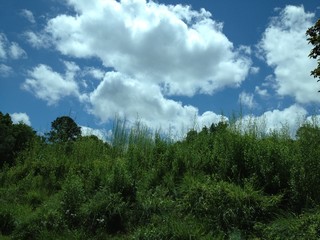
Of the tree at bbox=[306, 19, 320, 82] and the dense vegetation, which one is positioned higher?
the tree at bbox=[306, 19, 320, 82]

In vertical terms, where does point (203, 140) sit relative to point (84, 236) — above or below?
above

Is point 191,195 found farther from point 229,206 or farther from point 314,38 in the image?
point 314,38

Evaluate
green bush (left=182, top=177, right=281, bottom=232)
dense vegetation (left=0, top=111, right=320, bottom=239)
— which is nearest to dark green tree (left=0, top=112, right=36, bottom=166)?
dense vegetation (left=0, top=111, right=320, bottom=239)

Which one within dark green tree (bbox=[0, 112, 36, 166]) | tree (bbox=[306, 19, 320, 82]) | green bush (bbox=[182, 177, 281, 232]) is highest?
tree (bbox=[306, 19, 320, 82])

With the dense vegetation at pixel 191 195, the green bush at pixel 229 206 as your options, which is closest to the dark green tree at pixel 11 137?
the dense vegetation at pixel 191 195

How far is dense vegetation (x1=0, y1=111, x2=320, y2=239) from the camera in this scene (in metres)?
7.77

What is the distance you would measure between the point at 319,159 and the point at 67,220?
5.01 meters

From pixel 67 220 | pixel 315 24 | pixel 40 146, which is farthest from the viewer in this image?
pixel 315 24

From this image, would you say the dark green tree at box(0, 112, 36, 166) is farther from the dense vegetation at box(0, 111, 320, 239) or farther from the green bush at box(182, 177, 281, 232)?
the green bush at box(182, 177, 281, 232)

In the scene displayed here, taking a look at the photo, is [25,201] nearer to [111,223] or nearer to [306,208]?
[111,223]

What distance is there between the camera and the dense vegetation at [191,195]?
25.5ft

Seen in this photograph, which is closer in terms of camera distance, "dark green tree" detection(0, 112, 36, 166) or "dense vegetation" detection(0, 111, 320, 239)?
"dense vegetation" detection(0, 111, 320, 239)

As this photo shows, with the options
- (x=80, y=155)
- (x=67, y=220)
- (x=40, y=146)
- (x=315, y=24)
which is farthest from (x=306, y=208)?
(x=315, y=24)

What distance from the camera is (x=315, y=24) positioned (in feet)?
57.3
